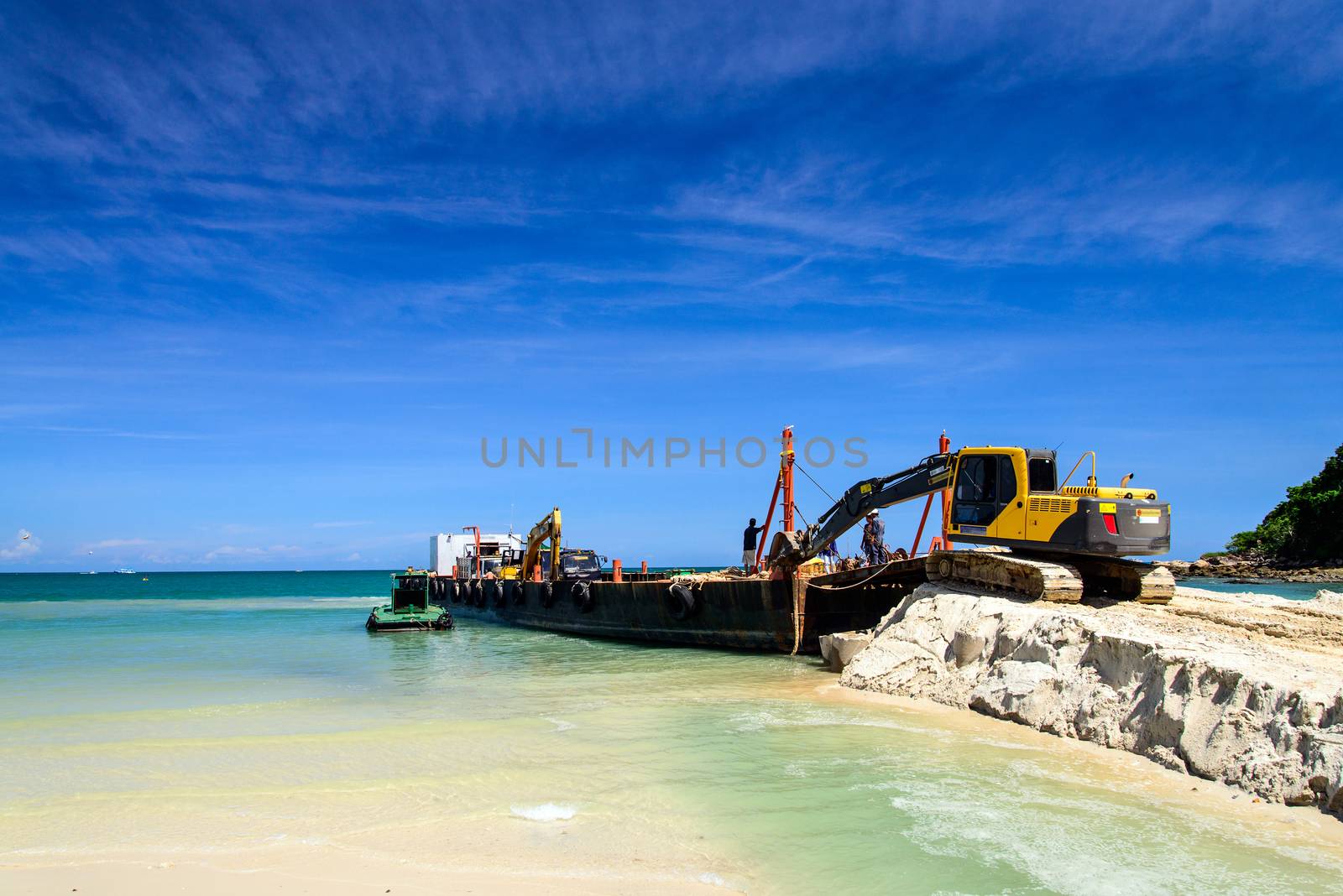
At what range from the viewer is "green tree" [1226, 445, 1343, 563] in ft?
187

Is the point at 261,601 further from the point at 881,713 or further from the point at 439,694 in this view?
the point at 881,713

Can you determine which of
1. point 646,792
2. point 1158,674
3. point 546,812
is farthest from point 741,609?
point 546,812

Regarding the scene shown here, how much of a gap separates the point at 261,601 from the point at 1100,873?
67.8 m

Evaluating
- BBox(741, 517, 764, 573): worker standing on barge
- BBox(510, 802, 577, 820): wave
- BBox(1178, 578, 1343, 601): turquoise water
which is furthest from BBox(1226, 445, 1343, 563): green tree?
BBox(510, 802, 577, 820): wave

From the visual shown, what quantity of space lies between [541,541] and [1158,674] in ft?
85.0

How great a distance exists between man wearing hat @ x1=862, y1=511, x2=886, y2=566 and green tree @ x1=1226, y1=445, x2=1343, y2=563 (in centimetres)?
5135

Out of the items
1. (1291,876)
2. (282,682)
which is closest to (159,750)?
(282,682)

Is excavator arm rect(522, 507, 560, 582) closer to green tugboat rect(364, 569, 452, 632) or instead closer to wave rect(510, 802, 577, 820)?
green tugboat rect(364, 569, 452, 632)

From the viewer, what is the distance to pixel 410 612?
100 feet

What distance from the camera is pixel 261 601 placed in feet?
212

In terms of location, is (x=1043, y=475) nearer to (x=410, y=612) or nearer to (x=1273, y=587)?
(x=410, y=612)

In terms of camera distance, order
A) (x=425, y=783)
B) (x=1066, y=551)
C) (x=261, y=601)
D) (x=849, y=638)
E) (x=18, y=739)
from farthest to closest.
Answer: (x=261, y=601)
(x=849, y=638)
(x=1066, y=551)
(x=18, y=739)
(x=425, y=783)

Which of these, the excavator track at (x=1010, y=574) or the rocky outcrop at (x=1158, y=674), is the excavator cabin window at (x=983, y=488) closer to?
the excavator track at (x=1010, y=574)

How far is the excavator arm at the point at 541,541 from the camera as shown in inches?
1253
